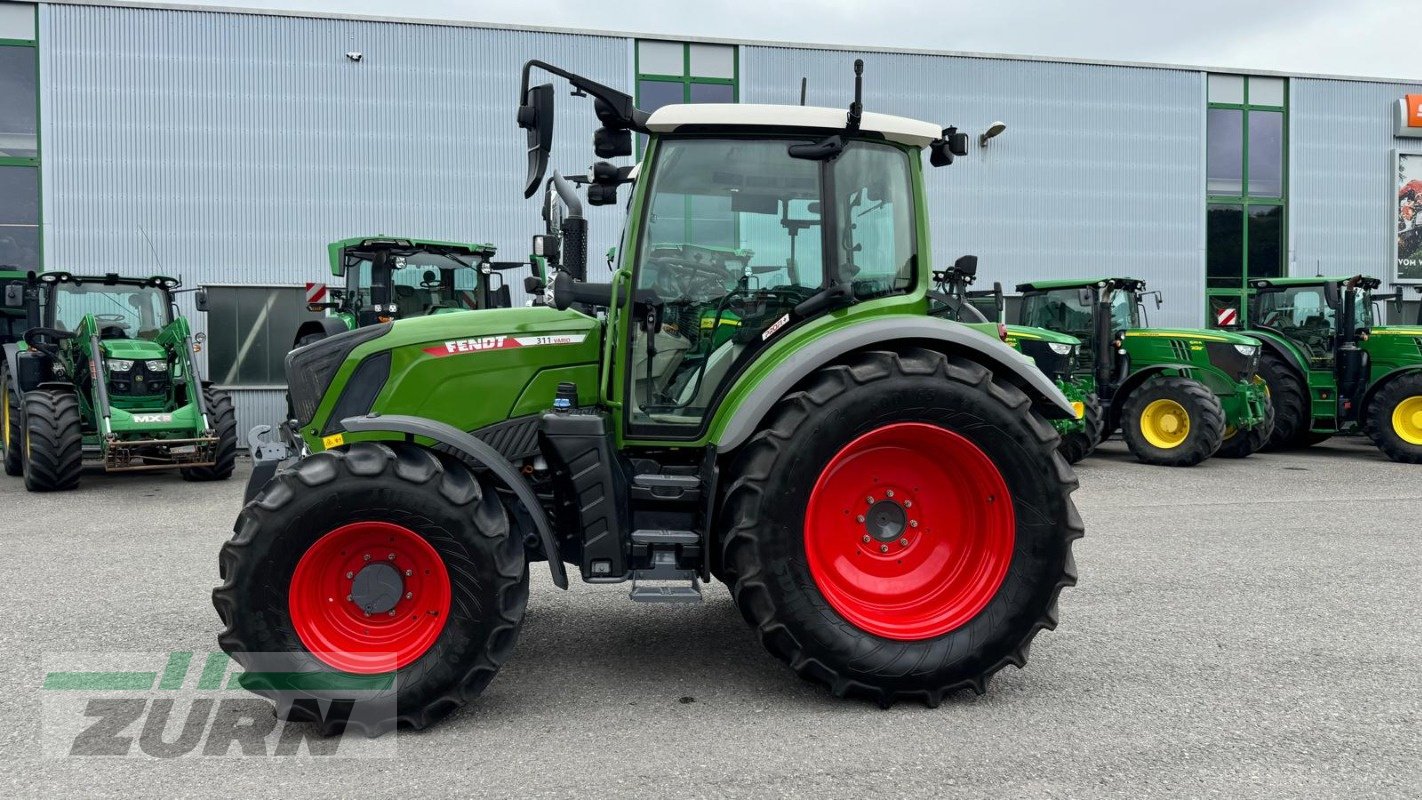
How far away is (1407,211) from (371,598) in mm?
20833

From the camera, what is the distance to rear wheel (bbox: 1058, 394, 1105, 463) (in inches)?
464

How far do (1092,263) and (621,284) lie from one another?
601 inches

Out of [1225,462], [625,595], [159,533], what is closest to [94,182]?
[159,533]

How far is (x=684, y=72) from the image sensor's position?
1582 cm

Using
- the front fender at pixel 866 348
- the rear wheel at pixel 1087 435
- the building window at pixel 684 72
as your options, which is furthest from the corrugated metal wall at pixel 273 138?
the front fender at pixel 866 348

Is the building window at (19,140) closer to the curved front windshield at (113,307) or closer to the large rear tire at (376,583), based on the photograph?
the curved front windshield at (113,307)

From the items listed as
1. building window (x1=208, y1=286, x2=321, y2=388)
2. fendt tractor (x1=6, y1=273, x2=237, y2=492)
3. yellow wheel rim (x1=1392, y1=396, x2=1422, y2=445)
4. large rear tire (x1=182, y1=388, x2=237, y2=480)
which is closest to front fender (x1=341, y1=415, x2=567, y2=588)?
fendt tractor (x1=6, y1=273, x2=237, y2=492)

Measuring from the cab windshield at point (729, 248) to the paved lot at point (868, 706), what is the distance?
115cm

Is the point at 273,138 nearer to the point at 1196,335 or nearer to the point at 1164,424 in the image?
the point at 1164,424

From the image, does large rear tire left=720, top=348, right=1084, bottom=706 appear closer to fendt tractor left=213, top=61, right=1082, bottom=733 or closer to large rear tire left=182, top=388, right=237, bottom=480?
fendt tractor left=213, top=61, right=1082, bottom=733

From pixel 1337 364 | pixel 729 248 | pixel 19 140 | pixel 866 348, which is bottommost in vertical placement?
pixel 1337 364

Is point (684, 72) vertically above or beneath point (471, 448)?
above

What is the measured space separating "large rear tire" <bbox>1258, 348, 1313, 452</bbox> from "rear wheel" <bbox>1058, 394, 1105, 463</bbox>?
296 centimetres

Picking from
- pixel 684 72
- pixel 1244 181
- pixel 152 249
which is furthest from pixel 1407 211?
pixel 152 249
